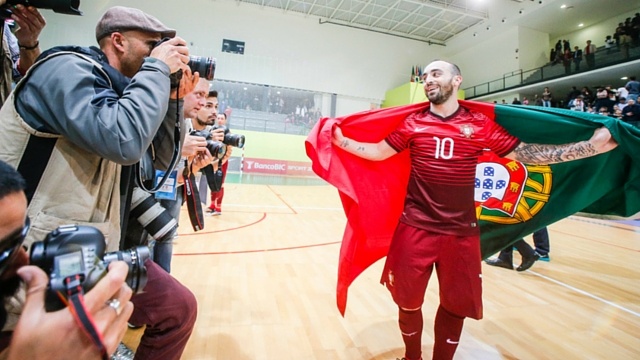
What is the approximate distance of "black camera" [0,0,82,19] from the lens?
3.86 feet

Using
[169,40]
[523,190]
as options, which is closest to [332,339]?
[523,190]

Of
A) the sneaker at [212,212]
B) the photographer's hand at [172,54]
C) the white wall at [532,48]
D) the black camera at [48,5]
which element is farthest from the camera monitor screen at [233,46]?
the photographer's hand at [172,54]

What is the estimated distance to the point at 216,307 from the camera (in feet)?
7.80

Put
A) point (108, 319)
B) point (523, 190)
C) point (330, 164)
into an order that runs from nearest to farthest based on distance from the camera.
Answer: point (108, 319) < point (330, 164) < point (523, 190)

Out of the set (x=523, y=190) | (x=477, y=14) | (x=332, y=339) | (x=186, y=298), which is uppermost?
(x=477, y=14)

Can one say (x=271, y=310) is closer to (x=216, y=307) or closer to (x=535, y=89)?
(x=216, y=307)

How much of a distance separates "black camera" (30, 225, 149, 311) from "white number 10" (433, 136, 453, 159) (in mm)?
1569

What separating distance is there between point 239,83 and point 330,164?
15.1m

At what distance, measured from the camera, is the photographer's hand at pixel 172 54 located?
1062 mm

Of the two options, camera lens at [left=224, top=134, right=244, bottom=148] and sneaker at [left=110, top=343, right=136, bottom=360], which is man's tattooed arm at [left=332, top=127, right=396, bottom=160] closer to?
camera lens at [left=224, top=134, right=244, bottom=148]

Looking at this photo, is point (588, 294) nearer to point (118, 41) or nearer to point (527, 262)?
point (527, 262)

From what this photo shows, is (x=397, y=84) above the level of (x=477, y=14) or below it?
below

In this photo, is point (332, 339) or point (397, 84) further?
point (397, 84)

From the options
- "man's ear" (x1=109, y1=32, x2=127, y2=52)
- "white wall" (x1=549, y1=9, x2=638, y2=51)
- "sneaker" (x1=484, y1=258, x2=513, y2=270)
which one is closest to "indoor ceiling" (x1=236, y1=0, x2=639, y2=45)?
"white wall" (x1=549, y1=9, x2=638, y2=51)
